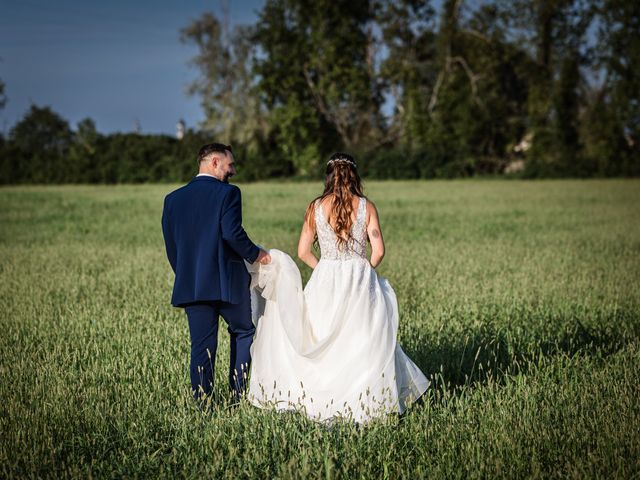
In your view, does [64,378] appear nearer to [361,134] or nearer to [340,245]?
[340,245]

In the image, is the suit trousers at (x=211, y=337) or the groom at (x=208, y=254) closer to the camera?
the groom at (x=208, y=254)

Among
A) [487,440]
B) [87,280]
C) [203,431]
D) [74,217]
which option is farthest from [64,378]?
[74,217]

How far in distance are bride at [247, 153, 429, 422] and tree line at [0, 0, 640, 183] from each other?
4889 centimetres

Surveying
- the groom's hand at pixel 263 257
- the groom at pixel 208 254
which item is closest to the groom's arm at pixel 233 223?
the groom at pixel 208 254

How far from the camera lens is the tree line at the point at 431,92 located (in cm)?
5284

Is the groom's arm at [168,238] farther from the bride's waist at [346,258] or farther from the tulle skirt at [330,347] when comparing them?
the bride's waist at [346,258]

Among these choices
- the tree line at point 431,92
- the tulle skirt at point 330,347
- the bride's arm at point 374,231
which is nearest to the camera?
the tulle skirt at point 330,347

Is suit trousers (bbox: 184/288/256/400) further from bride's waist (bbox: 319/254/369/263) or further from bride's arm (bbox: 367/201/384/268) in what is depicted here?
bride's arm (bbox: 367/201/384/268)

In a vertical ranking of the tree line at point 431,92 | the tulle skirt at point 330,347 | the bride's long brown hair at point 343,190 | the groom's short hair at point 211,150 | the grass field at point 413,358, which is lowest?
the grass field at point 413,358

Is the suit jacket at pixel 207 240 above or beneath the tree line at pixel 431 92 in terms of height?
beneath

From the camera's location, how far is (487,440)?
447 cm

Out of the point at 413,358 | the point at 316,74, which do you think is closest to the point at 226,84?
the point at 316,74

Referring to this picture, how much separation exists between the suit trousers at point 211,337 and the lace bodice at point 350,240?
2.30 ft

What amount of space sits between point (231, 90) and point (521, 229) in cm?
4584
